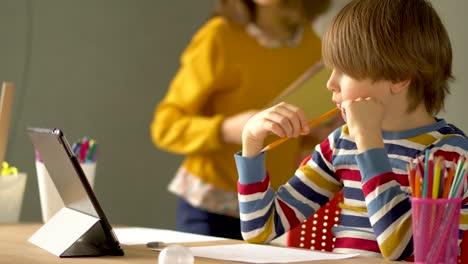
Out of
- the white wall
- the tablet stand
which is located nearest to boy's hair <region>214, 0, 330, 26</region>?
the white wall

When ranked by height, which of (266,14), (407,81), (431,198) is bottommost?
(431,198)

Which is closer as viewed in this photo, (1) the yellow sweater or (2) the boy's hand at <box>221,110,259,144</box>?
(2) the boy's hand at <box>221,110,259,144</box>

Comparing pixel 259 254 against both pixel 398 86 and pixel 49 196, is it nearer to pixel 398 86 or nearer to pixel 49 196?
pixel 398 86

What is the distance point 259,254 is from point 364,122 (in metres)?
0.25

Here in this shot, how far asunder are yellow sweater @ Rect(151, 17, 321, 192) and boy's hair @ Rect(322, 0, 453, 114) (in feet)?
3.98

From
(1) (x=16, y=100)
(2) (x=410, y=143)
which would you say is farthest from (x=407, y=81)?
(1) (x=16, y=100)

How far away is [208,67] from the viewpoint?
9.00 ft

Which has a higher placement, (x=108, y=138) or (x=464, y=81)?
(x=464, y=81)

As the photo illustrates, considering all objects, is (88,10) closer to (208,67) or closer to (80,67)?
(80,67)

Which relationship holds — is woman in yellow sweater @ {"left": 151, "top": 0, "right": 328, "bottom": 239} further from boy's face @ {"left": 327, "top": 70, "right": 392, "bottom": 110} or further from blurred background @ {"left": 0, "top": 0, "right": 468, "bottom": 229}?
boy's face @ {"left": 327, "top": 70, "right": 392, "bottom": 110}

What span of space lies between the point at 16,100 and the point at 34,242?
1.69m

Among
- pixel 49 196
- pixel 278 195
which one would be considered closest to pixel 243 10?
pixel 49 196

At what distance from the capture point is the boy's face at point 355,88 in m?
1.46

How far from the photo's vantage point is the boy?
1387mm
